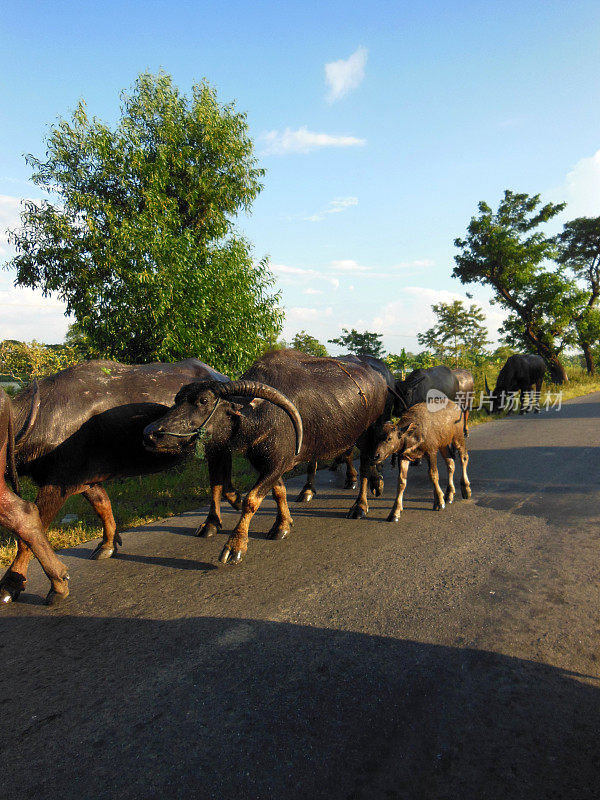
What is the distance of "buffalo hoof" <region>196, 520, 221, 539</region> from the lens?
470cm

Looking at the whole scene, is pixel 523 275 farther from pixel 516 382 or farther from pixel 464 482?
pixel 464 482

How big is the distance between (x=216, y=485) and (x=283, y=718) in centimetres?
286

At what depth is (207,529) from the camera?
4.72 m

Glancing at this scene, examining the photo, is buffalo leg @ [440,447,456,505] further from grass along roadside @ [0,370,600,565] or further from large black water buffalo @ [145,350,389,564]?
grass along roadside @ [0,370,600,565]

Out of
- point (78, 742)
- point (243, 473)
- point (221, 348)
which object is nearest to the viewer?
point (78, 742)

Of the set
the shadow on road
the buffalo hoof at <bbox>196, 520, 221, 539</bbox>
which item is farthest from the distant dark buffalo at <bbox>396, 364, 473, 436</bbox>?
the shadow on road

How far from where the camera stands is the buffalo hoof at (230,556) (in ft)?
12.9

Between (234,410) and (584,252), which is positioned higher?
(584,252)

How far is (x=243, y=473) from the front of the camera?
7324mm

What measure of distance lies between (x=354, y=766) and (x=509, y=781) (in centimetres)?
60

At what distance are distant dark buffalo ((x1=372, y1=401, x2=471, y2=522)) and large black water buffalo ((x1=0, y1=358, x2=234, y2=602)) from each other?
7.51ft

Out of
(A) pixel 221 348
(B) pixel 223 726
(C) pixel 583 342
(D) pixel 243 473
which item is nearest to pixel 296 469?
(D) pixel 243 473

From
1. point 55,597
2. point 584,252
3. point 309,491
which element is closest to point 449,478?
point 309,491

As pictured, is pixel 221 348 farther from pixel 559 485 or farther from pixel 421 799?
pixel 421 799
